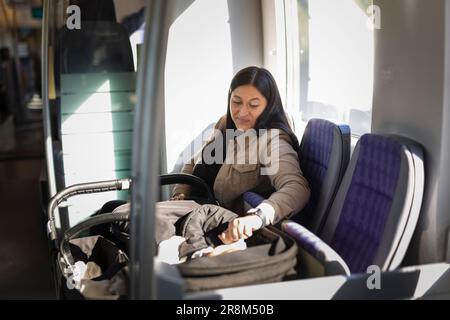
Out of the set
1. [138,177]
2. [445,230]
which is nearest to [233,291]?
[138,177]

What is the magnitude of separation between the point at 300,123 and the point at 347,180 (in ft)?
5.13

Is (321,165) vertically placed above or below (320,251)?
above

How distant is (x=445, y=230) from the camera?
1748 mm

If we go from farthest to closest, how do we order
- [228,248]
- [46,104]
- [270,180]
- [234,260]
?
[46,104] → [270,180] → [228,248] → [234,260]

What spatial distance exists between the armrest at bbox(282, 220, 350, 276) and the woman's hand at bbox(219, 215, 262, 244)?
0.42ft

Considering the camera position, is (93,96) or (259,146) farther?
(93,96)

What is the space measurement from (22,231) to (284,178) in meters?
3.14

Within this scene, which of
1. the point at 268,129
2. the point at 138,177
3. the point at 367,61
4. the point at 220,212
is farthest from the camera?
the point at 367,61

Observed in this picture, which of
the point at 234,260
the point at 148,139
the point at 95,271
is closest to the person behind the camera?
the point at 148,139

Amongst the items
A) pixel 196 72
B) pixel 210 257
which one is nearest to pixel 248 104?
pixel 196 72

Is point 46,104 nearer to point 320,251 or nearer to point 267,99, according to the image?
point 267,99

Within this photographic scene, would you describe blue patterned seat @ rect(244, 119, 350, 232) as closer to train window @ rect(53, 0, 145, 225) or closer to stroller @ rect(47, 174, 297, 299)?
stroller @ rect(47, 174, 297, 299)

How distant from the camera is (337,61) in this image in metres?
3.22
